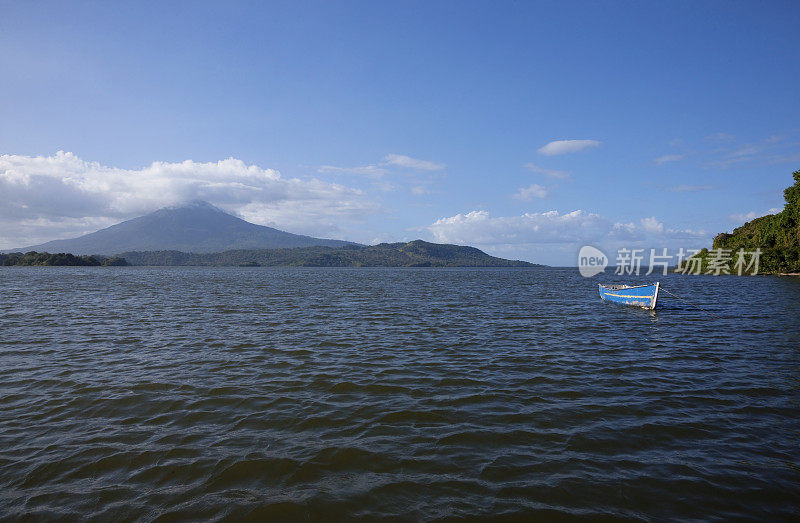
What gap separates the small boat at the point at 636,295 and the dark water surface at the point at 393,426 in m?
13.2

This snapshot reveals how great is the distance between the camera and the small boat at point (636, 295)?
3353 cm

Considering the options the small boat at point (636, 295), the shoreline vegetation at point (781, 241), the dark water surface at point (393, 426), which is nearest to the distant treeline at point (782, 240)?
the shoreline vegetation at point (781, 241)

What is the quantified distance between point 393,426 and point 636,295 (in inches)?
1309

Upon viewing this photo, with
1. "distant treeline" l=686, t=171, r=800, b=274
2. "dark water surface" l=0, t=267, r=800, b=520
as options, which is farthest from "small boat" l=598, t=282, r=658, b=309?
"distant treeline" l=686, t=171, r=800, b=274

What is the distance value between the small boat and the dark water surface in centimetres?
1323

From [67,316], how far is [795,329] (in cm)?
4743

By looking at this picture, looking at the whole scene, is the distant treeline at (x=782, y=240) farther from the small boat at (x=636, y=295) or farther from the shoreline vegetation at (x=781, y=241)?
the small boat at (x=636, y=295)

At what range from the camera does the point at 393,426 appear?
9.74 meters

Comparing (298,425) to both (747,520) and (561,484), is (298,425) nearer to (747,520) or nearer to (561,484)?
(561,484)

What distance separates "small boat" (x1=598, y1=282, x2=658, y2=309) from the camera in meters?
33.5

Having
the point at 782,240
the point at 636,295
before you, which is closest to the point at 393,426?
the point at 636,295

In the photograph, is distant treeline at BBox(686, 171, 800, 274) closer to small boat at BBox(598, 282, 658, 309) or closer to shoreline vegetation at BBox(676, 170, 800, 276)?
shoreline vegetation at BBox(676, 170, 800, 276)

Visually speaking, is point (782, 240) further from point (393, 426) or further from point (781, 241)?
point (393, 426)

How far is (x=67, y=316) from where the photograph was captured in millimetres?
26562
